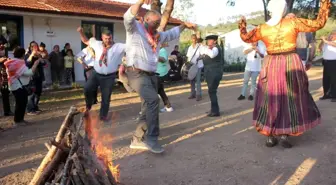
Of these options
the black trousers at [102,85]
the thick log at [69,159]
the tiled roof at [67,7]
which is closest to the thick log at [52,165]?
the thick log at [69,159]

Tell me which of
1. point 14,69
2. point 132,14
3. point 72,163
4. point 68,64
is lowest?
point 68,64

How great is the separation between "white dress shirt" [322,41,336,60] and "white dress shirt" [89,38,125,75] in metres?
5.42

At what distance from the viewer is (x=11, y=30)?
13.7m

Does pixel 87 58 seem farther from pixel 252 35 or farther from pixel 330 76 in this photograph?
pixel 330 76

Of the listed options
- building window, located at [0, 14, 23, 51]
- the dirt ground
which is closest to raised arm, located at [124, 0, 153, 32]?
the dirt ground

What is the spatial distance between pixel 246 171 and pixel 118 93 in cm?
821

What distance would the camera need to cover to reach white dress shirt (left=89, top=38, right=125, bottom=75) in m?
7.17

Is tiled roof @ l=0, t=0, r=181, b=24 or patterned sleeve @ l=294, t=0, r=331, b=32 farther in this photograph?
tiled roof @ l=0, t=0, r=181, b=24

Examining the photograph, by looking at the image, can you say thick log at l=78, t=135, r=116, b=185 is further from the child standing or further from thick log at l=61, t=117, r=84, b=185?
the child standing

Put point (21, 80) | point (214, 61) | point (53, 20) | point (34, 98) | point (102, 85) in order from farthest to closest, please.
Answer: point (53, 20) < point (34, 98) < point (214, 61) < point (102, 85) < point (21, 80)

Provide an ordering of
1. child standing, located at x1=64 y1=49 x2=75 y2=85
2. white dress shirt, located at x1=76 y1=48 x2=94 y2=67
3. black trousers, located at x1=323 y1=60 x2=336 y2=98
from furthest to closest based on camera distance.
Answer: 1. child standing, located at x1=64 y1=49 x2=75 y2=85
2. black trousers, located at x1=323 y1=60 x2=336 y2=98
3. white dress shirt, located at x1=76 y1=48 x2=94 y2=67

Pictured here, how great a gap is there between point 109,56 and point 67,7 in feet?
30.1

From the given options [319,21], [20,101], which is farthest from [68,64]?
[319,21]

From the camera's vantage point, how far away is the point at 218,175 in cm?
439
